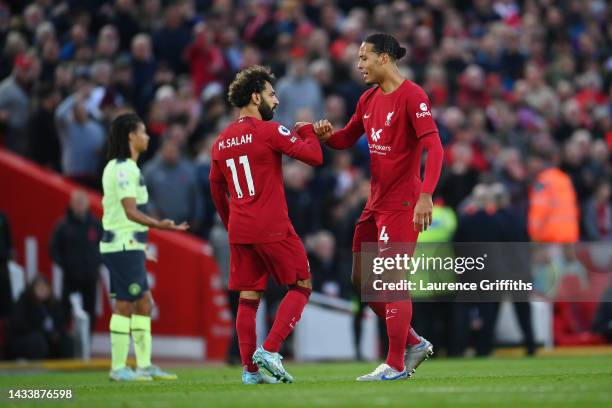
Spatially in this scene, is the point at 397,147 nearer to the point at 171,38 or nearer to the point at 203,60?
the point at 203,60

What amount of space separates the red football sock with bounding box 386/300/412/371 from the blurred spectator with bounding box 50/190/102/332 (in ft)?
25.7

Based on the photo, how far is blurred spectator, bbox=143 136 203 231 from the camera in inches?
699

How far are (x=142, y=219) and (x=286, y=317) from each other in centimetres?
228

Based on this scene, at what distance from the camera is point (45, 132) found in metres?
18.3

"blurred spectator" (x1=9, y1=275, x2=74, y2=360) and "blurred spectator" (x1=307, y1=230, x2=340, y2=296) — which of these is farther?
"blurred spectator" (x1=307, y1=230, x2=340, y2=296)

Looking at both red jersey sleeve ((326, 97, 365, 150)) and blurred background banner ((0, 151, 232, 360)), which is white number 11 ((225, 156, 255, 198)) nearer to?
red jersey sleeve ((326, 97, 365, 150))

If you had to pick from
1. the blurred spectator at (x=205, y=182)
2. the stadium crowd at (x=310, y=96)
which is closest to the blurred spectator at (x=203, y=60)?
the stadium crowd at (x=310, y=96)

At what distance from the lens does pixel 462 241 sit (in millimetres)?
17547

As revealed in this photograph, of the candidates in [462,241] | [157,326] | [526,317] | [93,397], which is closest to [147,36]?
[157,326]

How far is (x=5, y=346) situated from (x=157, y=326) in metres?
2.16

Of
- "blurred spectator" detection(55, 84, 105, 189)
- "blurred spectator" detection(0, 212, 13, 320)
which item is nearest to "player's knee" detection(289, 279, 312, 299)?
"blurred spectator" detection(0, 212, 13, 320)

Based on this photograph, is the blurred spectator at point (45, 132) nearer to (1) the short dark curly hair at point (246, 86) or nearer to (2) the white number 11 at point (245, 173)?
(1) the short dark curly hair at point (246, 86)

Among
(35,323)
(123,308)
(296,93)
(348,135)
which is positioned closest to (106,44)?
(296,93)

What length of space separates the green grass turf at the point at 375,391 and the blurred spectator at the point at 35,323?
391 cm
